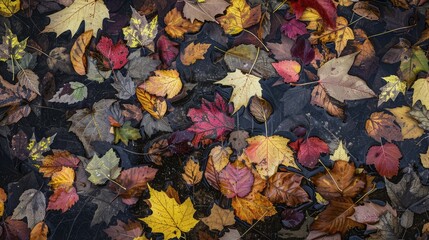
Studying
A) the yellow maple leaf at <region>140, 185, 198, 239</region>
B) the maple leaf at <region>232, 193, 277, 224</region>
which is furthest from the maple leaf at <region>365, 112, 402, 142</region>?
the yellow maple leaf at <region>140, 185, 198, 239</region>

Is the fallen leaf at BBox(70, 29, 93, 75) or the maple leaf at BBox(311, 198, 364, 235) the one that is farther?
the fallen leaf at BBox(70, 29, 93, 75)

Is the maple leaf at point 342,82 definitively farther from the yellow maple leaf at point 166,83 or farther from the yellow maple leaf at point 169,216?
the yellow maple leaf at point 169,216

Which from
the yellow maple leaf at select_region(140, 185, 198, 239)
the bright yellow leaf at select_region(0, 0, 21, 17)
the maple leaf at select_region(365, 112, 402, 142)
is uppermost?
the bright yellow leaf at select_region(0, 0, 21, 17)

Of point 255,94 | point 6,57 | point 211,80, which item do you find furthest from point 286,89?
point 6,57

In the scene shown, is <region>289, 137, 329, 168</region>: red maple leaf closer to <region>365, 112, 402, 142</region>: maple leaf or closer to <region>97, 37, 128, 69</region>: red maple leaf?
<region>365, 112, 402, 142</region>: maple leaf

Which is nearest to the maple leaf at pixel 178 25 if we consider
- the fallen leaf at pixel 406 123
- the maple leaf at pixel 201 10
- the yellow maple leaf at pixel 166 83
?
the maple leaf at pixel 201 10
